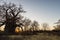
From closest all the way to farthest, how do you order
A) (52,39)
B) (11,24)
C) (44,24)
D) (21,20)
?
(52,39), (11,24), (21,20), (44,24)

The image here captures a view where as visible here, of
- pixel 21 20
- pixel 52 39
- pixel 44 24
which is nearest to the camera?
pixel 52 39

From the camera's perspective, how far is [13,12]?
42.9m

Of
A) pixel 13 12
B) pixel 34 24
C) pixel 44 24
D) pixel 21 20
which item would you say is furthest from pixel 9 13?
pixel 44 24

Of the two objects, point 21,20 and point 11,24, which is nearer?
point 11,24

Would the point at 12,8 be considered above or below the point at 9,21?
above

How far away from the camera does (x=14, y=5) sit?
43781 mm

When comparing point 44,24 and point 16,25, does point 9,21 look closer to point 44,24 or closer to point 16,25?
point 16,25

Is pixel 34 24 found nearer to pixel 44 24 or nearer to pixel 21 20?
pixel 44 24

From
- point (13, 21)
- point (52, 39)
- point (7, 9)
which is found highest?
point (7, 9)

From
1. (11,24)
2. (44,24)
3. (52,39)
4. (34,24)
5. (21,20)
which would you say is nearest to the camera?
(52,39)

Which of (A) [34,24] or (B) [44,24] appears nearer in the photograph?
(A) [34,24]

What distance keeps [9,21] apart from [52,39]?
93.2 ft

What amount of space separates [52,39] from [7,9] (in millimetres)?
29500

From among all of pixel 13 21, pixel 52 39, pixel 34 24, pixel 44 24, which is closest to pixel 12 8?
pixel 13 21
